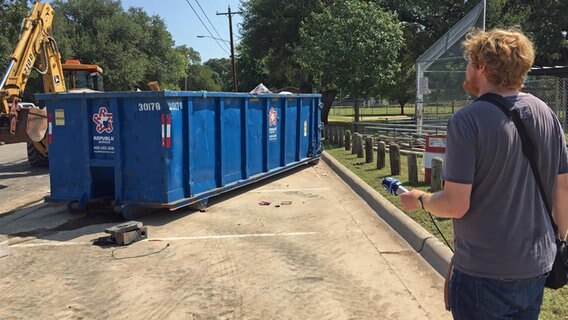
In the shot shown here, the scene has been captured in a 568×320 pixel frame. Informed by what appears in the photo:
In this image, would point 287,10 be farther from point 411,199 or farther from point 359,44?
point 411,199

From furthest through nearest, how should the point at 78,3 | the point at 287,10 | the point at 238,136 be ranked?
the point at 78,3 → the point at 287,10 → the point at 238,136

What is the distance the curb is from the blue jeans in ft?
9.65

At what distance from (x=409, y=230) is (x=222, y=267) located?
2.47 m

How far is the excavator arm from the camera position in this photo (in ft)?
42.1

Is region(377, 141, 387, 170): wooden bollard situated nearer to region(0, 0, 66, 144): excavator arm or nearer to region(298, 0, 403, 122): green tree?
region(0, 0, 66, 144): excavator arm

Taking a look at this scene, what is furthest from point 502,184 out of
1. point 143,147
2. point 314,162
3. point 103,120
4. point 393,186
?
point 314,162

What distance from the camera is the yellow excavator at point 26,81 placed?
12.8m

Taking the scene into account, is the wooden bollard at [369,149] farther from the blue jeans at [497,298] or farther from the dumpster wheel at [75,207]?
the blue jeans at [497,298]

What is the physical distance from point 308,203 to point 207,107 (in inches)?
96.8

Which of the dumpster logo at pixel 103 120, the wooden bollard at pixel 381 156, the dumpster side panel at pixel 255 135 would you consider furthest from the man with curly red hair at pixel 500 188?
the wooden bollard at pixel 381 156

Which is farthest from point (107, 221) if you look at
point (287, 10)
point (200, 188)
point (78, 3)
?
point (78, 3)

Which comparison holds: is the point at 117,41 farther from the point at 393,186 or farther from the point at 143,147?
the point at 393,186

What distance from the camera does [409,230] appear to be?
6680 millimetres

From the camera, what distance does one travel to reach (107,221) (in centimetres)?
812
